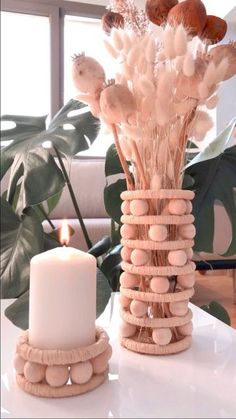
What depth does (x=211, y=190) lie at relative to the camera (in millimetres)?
703

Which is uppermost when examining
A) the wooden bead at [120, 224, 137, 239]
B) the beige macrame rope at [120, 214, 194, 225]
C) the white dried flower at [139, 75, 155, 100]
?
the white dried flower at [139, 75, 155, 100]

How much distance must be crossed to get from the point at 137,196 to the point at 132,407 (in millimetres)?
229

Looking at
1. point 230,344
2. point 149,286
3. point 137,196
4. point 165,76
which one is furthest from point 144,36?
point 230,344

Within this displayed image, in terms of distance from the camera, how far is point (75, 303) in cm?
39

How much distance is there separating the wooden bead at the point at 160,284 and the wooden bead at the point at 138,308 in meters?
0.02

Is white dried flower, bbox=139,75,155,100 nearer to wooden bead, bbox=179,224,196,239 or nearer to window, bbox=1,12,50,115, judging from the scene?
wooden bead, bbox=179,224,196,239

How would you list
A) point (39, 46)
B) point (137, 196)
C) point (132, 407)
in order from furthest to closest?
point (39, 46) < point (137, 196) < point (132, 407)

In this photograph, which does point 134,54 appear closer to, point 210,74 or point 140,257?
point 210,74

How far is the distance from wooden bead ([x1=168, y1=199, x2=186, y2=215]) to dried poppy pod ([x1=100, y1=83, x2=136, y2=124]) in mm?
116

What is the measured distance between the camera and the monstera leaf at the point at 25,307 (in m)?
0.47

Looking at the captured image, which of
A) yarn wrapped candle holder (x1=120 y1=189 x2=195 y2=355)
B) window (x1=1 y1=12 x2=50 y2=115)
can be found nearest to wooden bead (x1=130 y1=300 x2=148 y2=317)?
yarn wrapped candle holder (x1=120 y1=189 x2=195 y2=355)

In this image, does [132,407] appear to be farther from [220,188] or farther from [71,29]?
[71,29]

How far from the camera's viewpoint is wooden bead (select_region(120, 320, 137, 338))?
0.51 meters

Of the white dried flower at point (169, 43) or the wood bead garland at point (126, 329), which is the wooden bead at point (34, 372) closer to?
the wood bead garland at point (126, 329)
